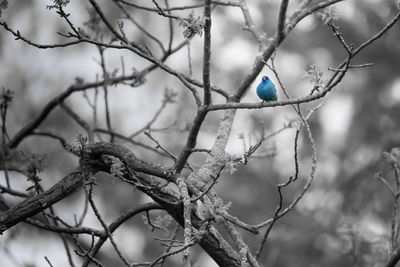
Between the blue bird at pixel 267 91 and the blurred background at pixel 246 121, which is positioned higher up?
the blurred background at pixel 246 121

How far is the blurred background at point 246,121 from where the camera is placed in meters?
9.66

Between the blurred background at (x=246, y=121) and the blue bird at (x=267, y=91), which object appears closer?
the blue bird at (x=267, y=91)

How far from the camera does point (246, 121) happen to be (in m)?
12.7

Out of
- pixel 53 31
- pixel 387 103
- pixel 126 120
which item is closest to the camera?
pixel 53 31

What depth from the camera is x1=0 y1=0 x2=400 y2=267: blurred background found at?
31.7 ft

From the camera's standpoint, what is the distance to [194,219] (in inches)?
125

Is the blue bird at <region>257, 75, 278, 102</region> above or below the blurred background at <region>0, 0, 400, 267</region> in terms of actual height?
below

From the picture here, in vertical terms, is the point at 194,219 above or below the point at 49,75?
below

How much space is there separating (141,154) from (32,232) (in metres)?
2.61

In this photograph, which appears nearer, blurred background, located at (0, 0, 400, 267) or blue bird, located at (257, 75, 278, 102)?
blue bird, located at (257, 75, 278, 102)

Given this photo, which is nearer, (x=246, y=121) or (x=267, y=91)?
(x=267, y=91)

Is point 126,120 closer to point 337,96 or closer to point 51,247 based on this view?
point 51,247

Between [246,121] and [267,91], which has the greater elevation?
[246,121]

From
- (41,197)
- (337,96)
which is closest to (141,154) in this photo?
(337,96)
